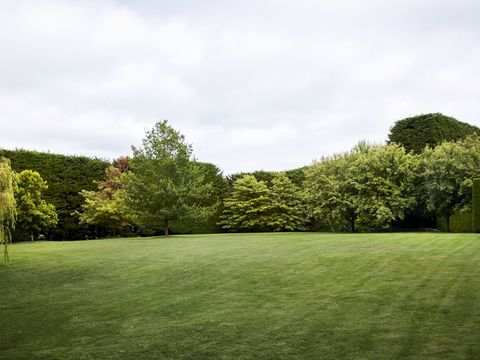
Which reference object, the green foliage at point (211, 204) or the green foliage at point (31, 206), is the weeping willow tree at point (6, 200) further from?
the green foliage at point (211, 204)

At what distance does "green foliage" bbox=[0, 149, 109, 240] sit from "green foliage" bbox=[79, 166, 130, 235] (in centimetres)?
73

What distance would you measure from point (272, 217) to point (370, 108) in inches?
401

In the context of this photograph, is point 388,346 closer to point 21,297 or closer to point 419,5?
point 21,297

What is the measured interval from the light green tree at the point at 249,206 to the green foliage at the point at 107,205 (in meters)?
6.94

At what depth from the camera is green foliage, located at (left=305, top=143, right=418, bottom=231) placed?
24625 mm

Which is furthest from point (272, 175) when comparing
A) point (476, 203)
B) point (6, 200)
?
point (6, 200)

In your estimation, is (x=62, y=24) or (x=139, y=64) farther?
(x=139, y=64)

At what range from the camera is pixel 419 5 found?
1440 centimetres

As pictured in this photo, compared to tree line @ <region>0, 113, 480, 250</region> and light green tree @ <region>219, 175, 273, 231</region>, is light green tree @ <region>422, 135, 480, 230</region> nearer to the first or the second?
tree line @ <region>0, 113, 480, 250</region>

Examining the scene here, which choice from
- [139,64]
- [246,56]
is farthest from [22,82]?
[246,56]

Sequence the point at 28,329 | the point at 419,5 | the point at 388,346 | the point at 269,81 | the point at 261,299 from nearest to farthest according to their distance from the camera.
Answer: the point at 388,346 < the point at 28,329 < the point at 261,299 < the point at 419,5 < the point at 269,81

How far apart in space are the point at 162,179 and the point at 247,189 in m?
8.35

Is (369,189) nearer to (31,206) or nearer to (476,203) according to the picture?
(476,203)

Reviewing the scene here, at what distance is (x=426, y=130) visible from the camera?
30.8m
